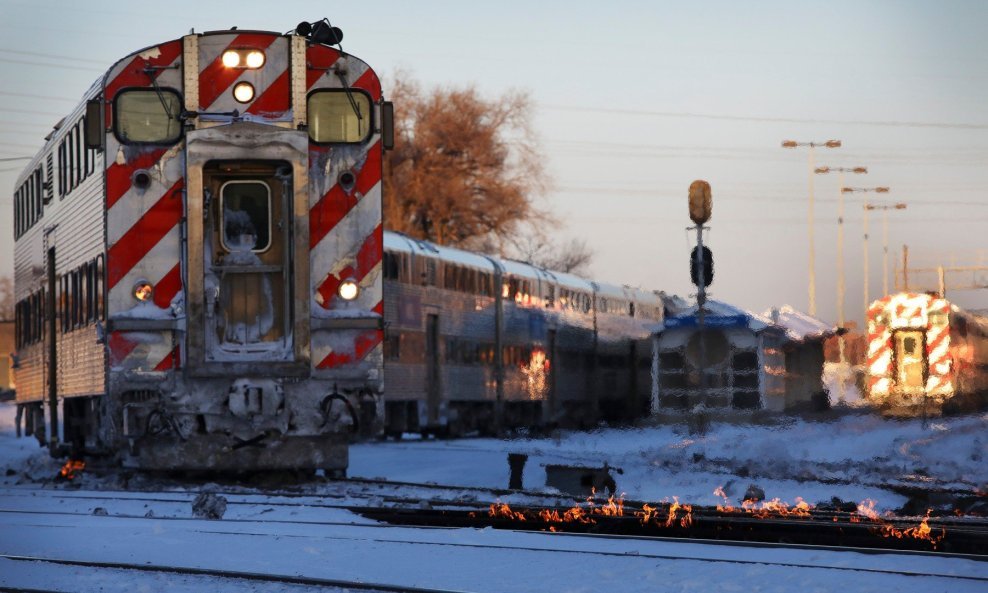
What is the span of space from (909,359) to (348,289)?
18.5 metres

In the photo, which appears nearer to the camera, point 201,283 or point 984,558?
point 984,558

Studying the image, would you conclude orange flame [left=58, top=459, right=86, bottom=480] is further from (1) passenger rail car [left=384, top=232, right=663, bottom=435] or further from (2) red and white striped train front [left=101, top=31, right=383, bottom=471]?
(1) passenger rail car [left=384, top=232, right=663, bottom=435]

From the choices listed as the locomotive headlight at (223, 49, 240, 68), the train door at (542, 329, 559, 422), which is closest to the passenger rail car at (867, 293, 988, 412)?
the train door at (542, 329, 559, 422)

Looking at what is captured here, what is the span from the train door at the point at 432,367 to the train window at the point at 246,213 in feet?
55.3

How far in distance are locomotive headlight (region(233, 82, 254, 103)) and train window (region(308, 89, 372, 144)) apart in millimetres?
507

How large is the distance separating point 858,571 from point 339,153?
270 inches

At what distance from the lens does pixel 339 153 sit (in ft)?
44.0

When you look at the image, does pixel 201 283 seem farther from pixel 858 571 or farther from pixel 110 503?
pixel 858 571

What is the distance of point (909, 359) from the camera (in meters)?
29.3

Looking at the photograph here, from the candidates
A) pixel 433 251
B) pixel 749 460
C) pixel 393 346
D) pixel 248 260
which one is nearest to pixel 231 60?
pixel 248 260

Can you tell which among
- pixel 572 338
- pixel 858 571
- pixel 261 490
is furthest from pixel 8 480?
pixel 572 338

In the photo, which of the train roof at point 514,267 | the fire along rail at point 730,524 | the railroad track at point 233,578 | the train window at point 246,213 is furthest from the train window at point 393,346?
the railroad track at point 233,578

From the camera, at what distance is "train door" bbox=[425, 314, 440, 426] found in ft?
99.0

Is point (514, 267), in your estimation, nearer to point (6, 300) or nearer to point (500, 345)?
point (500, 345)
